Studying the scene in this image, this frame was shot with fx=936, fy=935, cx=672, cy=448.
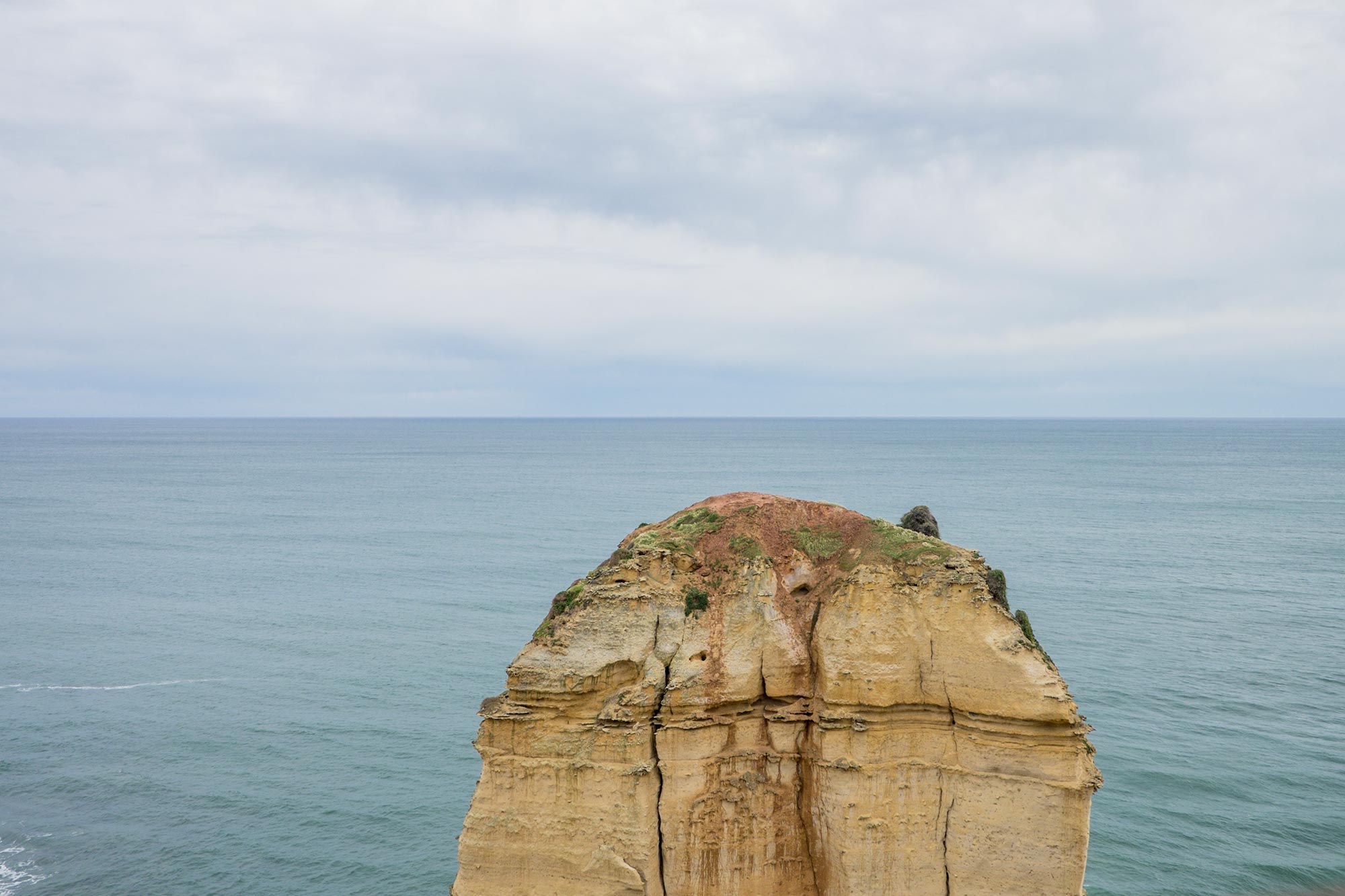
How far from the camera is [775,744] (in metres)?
17.2

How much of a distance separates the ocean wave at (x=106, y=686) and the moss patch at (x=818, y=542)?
40.6 metres

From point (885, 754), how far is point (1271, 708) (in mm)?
34043

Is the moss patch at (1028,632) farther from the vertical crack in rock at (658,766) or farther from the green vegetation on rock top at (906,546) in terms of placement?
the vertical crack in rock at (658,766)

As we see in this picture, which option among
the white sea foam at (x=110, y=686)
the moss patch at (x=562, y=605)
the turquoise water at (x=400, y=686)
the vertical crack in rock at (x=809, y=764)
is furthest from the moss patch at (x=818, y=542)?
the white sea foam at (x=110, y=686)

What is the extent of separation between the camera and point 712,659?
666 inches

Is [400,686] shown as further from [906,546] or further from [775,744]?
[906,546]

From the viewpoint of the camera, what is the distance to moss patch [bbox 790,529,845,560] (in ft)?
59.3

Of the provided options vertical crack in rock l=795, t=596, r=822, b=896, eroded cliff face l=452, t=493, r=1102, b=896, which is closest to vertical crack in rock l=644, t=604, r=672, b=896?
eroded cliff face l=452, t=493, r=1102, b=896

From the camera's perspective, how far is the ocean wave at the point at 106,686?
46750mm

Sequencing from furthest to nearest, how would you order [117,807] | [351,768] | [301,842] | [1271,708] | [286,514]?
[286,514] < [1271,708] < [351,768] < [117,807] < [301,842]

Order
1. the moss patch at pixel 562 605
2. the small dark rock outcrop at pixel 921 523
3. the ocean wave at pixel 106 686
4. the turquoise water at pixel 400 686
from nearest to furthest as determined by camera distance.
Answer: the moss patch at pixel 562 605 → the small dark rock outcrop at pixel 921 523 → the turquoise water at pixel 400 686 → the ocean wave at pixel 106 686

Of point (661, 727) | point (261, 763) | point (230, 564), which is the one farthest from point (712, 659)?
point (230, 564)

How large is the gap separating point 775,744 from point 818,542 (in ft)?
12.7

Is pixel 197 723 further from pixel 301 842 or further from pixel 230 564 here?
pixel 230 564
